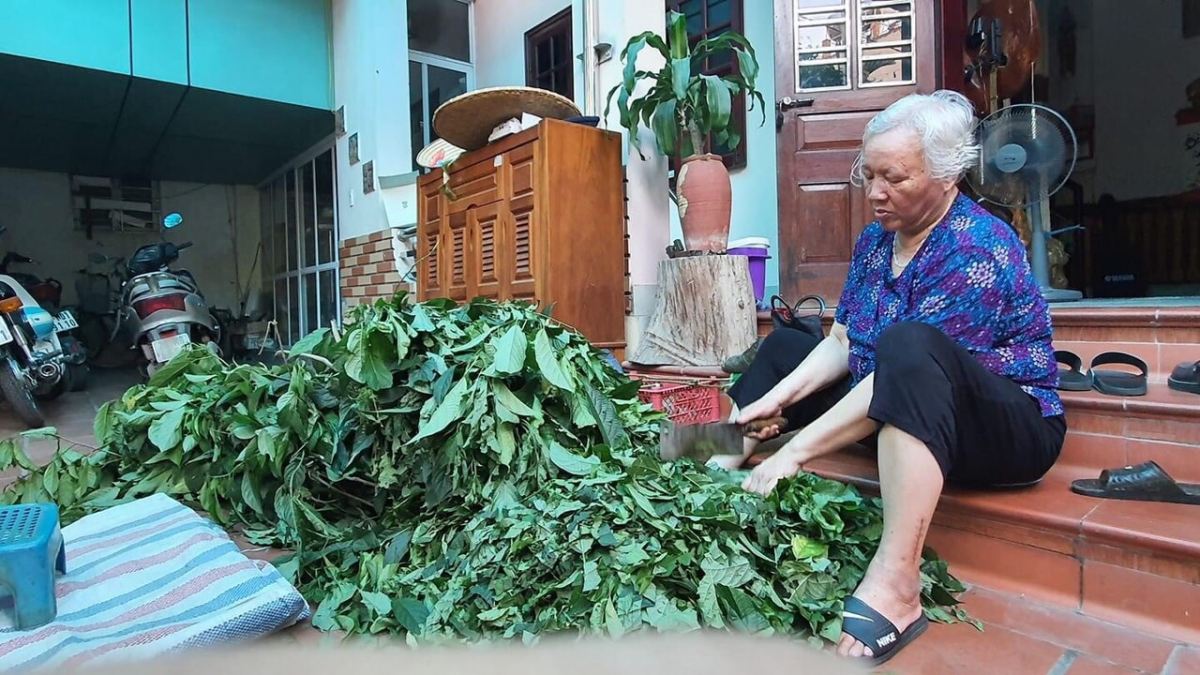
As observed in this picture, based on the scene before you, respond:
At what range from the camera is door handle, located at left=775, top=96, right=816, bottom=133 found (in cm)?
330

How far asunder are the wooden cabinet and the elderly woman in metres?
1.68

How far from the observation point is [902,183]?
1248mm

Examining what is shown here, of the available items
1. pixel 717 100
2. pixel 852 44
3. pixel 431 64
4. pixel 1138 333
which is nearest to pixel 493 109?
pixel 717 100

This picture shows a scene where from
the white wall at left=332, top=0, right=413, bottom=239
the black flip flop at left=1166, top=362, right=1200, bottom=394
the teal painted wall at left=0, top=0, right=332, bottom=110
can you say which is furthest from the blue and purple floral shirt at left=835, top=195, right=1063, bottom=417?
the teal painted wall at left=0, top=0, right=332, bottom=110

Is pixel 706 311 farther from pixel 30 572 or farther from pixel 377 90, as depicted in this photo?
pixel 377 90

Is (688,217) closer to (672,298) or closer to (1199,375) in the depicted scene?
(672,298)

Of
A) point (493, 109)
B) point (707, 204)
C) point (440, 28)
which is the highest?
point (440, 28)

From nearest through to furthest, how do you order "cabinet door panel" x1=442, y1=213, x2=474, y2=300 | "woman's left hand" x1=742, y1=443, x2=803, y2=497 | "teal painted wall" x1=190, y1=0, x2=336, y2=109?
"woman's left hand" x1=742, y1=443, x2=803, y2=497 < "cabinet door panel" x1=442, y1=213, x2=474, y2=300 < "teal painted wall" x1=190, y1=0, x2=336, y2=109

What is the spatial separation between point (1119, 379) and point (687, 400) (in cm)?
114

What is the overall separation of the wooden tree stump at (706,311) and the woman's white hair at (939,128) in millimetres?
1428

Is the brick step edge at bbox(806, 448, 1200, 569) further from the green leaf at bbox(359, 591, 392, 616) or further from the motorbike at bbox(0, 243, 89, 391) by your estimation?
the motorbike at bbox(0, 243, 89, 391)

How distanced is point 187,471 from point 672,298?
192 cm

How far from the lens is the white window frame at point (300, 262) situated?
5762 mm

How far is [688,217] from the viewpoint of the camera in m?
2.98
